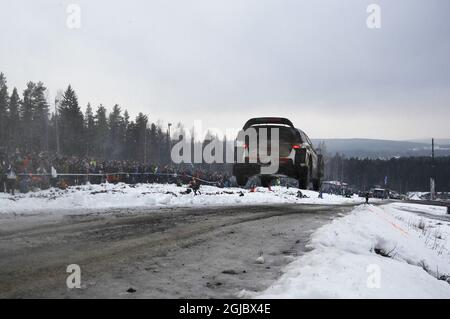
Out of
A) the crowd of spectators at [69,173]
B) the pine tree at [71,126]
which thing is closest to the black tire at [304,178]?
the crowd of spectators at [69,173]

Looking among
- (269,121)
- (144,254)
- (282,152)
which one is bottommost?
(144,254)

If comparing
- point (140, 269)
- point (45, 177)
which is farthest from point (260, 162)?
point (45, 177)

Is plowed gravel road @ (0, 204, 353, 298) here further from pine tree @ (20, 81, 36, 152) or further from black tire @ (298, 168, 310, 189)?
pine tree @ (20, 81, 36, 152)

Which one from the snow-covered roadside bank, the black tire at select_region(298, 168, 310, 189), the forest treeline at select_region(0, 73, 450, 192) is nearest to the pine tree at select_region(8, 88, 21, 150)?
the forest treeline at select_region(0, 73, 450, 192)

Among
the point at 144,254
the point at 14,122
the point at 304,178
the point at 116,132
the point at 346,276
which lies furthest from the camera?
the point at 116,132

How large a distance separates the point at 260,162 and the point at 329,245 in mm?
6672

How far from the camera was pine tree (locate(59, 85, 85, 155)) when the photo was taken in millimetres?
66188

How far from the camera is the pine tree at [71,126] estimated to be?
66188 mm

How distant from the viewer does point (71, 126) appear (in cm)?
6612

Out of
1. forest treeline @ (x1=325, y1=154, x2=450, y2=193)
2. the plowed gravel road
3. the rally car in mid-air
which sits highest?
the rally car in mid-air

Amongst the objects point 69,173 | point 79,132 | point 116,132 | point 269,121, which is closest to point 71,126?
point 79,132

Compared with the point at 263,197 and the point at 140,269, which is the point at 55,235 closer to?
the point at 140,269

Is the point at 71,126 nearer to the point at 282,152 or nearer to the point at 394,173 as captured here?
the point at 282,152

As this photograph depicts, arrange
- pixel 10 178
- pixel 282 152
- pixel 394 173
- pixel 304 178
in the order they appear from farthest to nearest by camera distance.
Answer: pixel 394 173 < pixel 10 178 < pixel 304 178 < pixel 282 152
